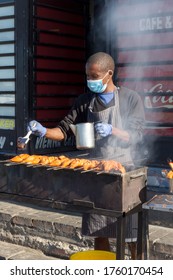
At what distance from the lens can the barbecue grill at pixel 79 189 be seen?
374 centimetres

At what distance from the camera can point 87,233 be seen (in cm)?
443

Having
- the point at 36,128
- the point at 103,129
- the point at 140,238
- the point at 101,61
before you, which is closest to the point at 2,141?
the point at 36,128

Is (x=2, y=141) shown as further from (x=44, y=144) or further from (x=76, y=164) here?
(x=76, y=164)

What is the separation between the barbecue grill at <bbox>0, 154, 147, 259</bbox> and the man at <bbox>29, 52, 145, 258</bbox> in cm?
38

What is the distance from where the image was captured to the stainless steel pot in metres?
4.34

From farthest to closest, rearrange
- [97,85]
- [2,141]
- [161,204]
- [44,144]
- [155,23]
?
1. [2,141]
2. [44,144]
3. [155,23]
4. [97,85]
5. [161,204]

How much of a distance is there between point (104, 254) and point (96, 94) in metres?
1.46

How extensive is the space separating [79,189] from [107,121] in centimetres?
88

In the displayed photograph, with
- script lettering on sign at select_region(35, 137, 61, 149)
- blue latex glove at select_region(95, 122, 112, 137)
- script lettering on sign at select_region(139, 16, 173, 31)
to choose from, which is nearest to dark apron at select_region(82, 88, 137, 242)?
blue latex glove at select_region(95, 122, 112, 137)

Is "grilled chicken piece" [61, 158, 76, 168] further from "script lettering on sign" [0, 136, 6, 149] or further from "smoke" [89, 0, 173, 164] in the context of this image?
"script lettering on sign" [0, 136, 6, 149]

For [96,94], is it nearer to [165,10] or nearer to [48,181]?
[48,181]

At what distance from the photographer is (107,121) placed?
4520 millimetres

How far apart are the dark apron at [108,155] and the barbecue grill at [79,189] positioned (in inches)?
→ 15.1

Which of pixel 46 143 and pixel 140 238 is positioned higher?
pixel 46 143
